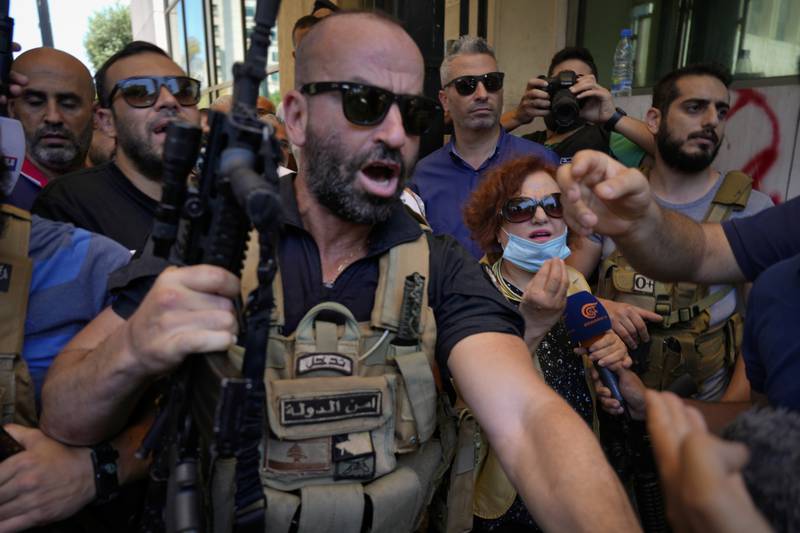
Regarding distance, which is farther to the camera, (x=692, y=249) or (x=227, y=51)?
(x=227, y=51)

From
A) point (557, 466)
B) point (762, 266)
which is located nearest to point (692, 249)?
point (762, 266)

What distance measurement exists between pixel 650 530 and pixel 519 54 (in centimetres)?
396

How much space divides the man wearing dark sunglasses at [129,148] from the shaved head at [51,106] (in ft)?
0.58

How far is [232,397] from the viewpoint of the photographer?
0.96 m

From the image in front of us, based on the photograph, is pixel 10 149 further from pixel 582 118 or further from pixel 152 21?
pixel 152 21

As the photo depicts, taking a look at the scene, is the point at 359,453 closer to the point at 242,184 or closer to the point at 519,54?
the point at 242,184

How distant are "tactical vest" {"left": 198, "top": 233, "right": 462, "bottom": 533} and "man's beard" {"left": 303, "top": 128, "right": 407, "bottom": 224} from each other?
0.61 ft

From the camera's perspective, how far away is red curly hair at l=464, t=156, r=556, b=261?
7.90 feet

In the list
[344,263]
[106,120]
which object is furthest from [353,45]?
[106,120]

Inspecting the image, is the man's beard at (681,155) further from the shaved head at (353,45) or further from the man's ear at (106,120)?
the man's ear at (106,120)

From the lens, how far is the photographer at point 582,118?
3.11m

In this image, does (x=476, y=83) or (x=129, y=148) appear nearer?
(x=129, y=148)

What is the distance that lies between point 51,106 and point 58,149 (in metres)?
0.22

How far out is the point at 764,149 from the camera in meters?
3.09
